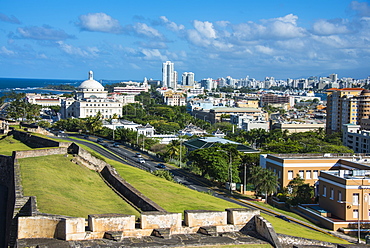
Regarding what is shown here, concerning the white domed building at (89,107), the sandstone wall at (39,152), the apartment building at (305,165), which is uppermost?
the white domed building at (89,107)

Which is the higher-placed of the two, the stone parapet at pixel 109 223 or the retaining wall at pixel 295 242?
the stone parapet at pixel 109 223

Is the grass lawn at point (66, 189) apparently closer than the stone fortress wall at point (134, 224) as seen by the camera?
No

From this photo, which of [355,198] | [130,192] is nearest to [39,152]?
[130,192]

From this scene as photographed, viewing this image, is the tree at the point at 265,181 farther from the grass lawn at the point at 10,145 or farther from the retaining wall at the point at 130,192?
the grass lawn at the point at 10,145

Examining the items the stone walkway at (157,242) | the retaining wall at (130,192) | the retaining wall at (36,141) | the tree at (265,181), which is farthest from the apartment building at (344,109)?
the stone walkway at (157,242)

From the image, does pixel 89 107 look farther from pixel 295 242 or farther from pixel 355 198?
pixel 295 242

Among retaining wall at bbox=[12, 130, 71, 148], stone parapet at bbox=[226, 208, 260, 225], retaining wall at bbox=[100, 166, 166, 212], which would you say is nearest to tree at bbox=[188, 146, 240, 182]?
retaining wall at bbox=[12, 130, 71, 148]
